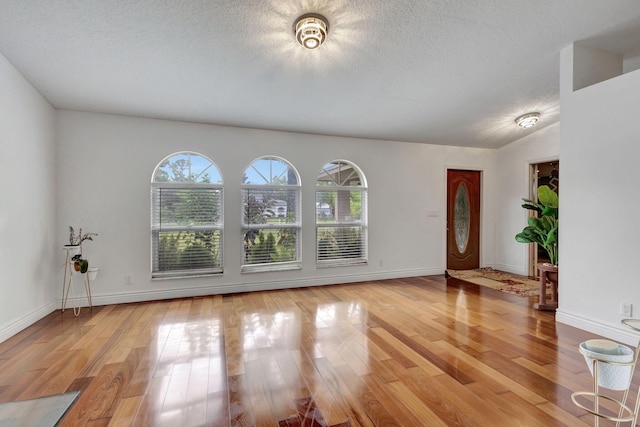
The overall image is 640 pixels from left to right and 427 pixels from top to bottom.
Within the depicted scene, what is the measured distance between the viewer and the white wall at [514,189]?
5.41m

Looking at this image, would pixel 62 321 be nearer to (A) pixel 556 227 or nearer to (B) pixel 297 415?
(B) pixel 297 415

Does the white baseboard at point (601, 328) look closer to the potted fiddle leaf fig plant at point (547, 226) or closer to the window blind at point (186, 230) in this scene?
the potted fiddle leaf fig plant at point (547, 226)

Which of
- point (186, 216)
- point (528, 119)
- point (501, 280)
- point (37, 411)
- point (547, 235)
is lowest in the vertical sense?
point (37, 411)

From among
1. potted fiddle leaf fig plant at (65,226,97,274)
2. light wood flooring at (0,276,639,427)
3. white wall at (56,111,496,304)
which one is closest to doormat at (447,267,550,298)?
white wall at (56,111,496,304)

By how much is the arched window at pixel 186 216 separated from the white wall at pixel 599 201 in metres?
4.36

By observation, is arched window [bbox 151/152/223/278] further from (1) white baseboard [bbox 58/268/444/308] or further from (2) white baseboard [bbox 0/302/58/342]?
(2) white baseboard [bbox 0/302/58/342]

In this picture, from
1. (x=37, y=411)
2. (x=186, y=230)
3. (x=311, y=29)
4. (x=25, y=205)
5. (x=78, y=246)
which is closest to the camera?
(x=37, y=411)

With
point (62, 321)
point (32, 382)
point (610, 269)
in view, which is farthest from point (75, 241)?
point (610, 269)

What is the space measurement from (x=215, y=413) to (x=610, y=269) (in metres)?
3.68

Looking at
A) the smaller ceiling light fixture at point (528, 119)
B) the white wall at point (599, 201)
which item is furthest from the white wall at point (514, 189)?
the white wall at point (599, 201)

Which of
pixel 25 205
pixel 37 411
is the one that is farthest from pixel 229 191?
pixel 37 411

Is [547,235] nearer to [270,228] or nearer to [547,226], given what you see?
[547,226]

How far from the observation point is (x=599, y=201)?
304cm

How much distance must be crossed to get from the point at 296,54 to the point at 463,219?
477 cm
